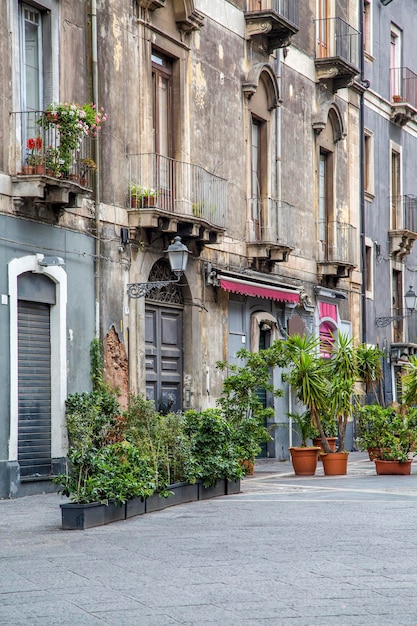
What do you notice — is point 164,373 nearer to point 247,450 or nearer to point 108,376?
point 108,376

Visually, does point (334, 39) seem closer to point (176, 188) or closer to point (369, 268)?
point (369, 268)

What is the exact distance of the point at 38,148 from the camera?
16.2 meters

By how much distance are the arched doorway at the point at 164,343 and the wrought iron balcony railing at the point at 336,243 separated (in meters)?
6.90

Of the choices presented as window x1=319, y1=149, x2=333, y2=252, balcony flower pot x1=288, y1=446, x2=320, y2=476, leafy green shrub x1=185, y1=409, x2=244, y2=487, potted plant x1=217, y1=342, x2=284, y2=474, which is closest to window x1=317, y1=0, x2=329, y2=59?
window x1=319, y1=149, x2=333, y2=252

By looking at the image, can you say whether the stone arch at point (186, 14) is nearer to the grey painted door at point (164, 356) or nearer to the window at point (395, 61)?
the grey painted door at point (164, 356)

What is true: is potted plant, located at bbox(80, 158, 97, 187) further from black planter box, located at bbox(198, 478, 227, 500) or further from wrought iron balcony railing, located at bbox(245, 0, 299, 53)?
wrought iron balcony railing, located at bbox(245, 0, 299, 53)

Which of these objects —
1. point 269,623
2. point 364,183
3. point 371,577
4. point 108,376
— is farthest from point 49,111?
point 364,183

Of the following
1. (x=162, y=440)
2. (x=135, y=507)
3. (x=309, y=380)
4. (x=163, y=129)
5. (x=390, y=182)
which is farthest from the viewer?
(x=390, y=182)

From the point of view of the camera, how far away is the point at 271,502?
48.8 feet

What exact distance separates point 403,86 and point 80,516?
2432 centimetres

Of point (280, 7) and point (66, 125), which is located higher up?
point (280, 7)

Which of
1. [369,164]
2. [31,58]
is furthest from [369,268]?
[31,58]

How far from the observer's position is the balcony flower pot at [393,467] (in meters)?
19.7

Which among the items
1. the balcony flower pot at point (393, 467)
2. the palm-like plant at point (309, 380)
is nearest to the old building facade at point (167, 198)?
the palm-like plant at point (309, 380)
